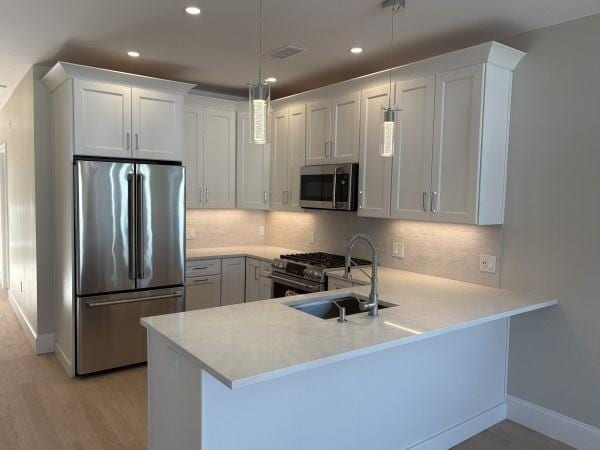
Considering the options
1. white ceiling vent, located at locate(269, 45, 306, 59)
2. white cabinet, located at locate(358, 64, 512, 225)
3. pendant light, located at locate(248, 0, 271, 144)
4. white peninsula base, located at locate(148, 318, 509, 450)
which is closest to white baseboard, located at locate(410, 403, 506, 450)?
white peninsula base, located at locate(148, 318, 509, 450)

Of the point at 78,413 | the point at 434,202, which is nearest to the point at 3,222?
the point at 78,413

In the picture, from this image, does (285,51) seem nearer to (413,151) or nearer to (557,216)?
(413,151)

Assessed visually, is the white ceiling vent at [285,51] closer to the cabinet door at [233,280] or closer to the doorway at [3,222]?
the cabinet door at [233,280]

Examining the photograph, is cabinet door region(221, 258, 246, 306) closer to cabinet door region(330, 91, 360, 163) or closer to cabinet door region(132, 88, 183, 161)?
cabinet door region(132, 88, 183, 161)

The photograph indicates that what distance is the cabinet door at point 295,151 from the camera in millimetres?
4332

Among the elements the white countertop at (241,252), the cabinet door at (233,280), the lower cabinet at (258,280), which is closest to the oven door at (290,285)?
the lower cabinet at (258,280)

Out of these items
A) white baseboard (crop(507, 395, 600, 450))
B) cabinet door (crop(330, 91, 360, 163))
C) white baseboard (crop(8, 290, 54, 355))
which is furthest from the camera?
white baseboard (crop(8, 290, 54, 355))

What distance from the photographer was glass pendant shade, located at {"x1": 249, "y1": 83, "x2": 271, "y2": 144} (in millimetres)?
1890

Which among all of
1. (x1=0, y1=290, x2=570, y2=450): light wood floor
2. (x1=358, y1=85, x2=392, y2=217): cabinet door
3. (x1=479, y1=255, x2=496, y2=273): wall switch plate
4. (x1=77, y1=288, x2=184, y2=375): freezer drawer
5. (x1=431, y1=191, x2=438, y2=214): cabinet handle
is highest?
(x1=358, y1=85, x2=392, y2=217): cabinet door

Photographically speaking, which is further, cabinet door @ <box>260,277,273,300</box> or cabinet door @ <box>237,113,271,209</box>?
cabinet door @ <box>237,113,271,209</box>

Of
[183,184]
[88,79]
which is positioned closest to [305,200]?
[183,184]

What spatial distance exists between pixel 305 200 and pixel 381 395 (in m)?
2.16

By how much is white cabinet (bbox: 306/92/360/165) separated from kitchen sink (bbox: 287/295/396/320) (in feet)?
4.61

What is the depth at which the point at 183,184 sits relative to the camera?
3.95 metres
